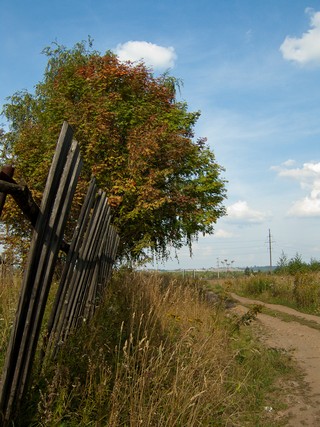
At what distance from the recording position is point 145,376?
3195mm

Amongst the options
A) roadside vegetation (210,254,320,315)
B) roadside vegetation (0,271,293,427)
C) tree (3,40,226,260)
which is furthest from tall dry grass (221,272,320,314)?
roadside vegetation (0,271,293,427)

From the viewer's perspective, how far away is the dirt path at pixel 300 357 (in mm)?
5066

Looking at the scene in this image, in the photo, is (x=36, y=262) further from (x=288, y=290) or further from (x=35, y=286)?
(x=288, y=290)

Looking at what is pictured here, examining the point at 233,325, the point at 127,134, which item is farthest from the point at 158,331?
the point at 127,134

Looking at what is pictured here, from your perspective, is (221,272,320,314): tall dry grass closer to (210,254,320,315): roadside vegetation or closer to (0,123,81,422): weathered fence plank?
(210,254,320,315): roadside vegetation

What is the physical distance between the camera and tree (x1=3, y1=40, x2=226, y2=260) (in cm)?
1222

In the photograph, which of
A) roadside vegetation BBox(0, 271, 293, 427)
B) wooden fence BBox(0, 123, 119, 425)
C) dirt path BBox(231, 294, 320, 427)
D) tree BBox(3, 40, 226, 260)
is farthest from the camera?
tree BBox(3, 40, 226, 260)

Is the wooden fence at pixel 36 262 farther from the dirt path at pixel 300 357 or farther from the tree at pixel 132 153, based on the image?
the tree at pixel 132 153

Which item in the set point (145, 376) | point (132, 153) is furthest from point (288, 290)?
point (145, 376)

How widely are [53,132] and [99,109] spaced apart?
78.0 inches

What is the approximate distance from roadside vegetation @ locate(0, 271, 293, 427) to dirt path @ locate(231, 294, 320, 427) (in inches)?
9.5

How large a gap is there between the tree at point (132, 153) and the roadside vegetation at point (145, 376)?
535 centimetres

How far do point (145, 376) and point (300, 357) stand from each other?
5.66 m

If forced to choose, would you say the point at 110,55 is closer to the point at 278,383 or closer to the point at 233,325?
the point at 233,325
